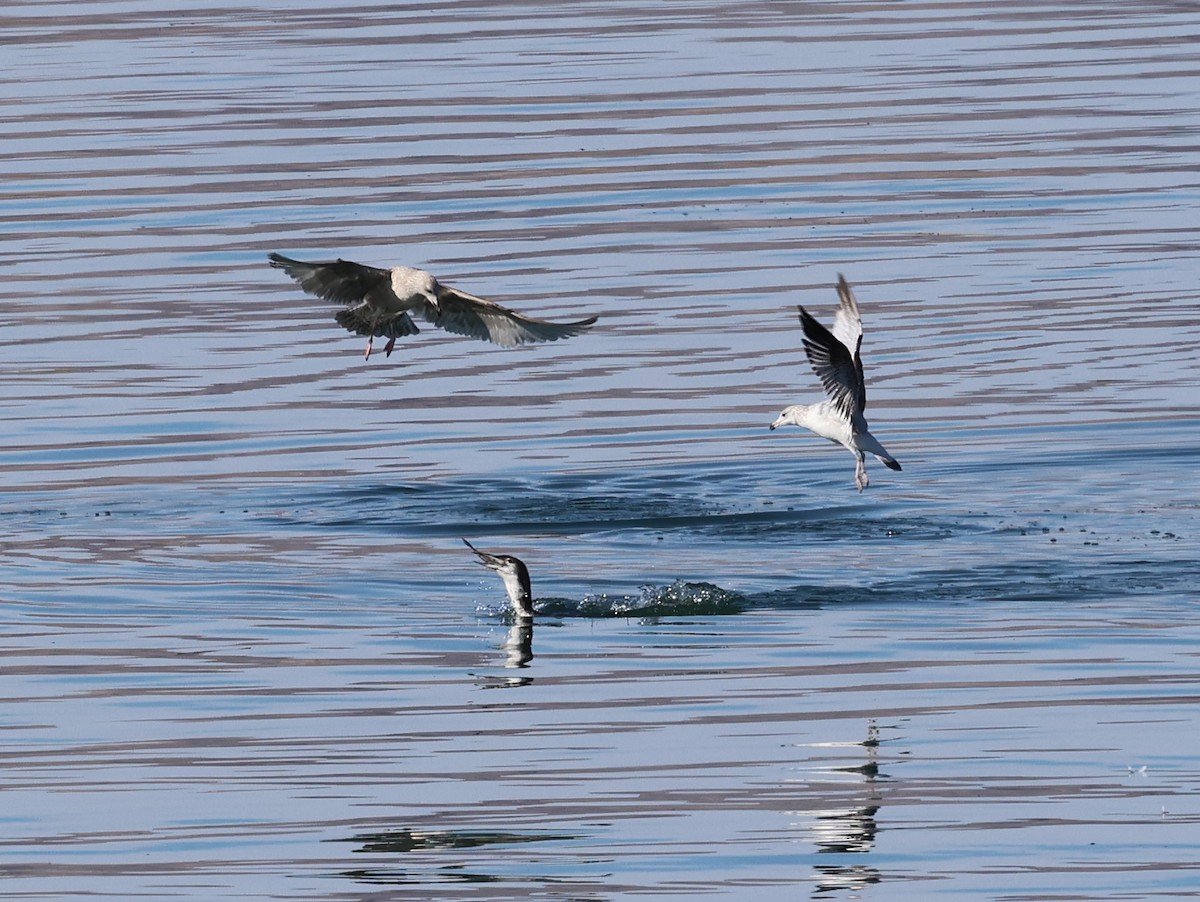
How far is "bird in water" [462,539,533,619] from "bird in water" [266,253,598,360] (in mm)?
1422

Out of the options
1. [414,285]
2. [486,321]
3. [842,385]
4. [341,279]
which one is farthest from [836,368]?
[341,279]

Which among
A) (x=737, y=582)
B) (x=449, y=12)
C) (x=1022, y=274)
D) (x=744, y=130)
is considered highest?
(x=449, y=12)

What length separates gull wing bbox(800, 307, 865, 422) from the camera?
1348 centimetres

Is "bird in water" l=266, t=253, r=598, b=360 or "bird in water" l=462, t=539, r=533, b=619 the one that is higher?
"bird in water" l=266, t=253, r=598, b=360

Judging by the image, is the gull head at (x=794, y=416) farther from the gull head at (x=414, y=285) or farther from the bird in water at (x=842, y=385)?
the gull head at (x=414, y=285)

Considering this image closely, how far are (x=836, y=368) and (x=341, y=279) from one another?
2705 mm

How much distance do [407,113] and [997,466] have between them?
1591cm

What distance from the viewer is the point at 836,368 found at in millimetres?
13898

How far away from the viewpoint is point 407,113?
3086cm

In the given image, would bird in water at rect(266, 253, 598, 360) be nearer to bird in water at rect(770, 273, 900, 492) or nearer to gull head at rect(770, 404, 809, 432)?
bird in water at rect(770, 273, 900, 492)

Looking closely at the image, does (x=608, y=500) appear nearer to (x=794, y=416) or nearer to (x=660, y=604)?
(x=794, y=416)

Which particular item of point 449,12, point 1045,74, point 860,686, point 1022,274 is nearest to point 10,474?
point 860,686

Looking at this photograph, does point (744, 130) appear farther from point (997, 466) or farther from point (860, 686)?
point (860, 686)

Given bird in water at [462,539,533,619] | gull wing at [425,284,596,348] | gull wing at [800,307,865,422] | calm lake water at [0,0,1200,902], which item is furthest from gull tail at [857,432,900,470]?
bird in water at [462,539,533,619]
